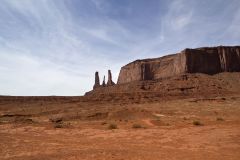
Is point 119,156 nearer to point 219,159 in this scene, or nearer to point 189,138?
point 219,159

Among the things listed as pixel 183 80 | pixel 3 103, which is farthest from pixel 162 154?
pixel 183 80

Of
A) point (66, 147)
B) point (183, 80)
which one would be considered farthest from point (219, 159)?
point (183, 80)

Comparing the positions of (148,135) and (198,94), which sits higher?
(198,94)

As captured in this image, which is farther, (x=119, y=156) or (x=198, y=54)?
(x=198, y=54)

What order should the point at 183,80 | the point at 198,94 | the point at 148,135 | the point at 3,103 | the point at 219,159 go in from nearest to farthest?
the point at 219,159
the point at 148,135
the point at 3,103
the point at 198,94
the point at 183,80

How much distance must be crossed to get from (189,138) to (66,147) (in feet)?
19.4

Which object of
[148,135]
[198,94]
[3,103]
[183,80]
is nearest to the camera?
[148,135]

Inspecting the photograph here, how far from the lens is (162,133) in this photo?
676 inches

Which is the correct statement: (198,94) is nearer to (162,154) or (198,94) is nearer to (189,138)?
(189,138)

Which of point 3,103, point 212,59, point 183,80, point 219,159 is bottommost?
point 219,159

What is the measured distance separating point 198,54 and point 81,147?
95.7 meters

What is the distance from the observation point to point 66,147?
13.2 m

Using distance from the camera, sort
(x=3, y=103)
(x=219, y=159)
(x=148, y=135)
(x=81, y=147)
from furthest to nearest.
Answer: (x=3, y=103)
(x=148, y=135)
(x=81, y=147)
(x=219, y=159)

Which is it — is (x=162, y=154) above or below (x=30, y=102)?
below
